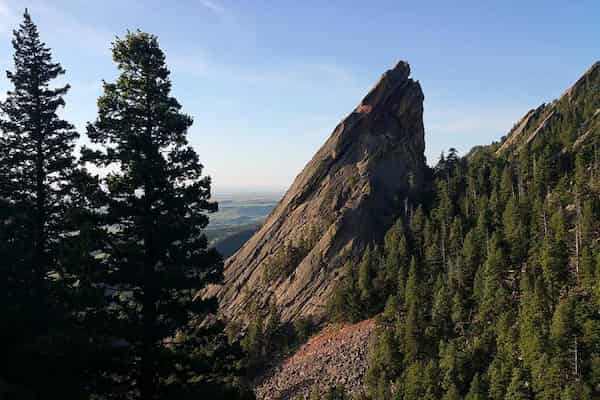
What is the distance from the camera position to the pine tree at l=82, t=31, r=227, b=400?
16.8 meters

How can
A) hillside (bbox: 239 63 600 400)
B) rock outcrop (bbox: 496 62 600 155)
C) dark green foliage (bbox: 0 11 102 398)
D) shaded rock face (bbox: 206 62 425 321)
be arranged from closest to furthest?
dark green foliage (bbox: 0 11 102 398)
hillside (bbox: 239 63 600 400)
shaded rock face (bbox: 206 62 425 321)
rock outcrop (bbox: 496 62 600 155)

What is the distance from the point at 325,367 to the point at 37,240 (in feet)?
178

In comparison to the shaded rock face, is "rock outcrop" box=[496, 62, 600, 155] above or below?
above

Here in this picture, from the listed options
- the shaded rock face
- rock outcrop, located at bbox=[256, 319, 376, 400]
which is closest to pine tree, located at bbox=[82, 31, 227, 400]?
rock outcrop, located at bbox=[256, 319, 376, 400]

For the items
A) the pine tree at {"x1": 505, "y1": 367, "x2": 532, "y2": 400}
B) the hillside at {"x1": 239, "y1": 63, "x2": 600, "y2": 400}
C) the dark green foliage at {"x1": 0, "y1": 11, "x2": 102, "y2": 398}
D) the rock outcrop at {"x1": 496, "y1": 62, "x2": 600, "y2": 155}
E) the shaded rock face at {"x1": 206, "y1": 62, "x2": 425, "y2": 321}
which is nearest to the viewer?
the dark green foliage at {"x1": 0, "y1": 11, "x2": 102, "y2": 398}

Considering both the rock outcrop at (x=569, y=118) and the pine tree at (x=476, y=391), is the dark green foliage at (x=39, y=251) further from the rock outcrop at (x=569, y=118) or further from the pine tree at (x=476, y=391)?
the rock outcrop at (x=569, y=118)

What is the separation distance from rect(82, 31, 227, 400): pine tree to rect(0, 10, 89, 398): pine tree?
70.4 inches

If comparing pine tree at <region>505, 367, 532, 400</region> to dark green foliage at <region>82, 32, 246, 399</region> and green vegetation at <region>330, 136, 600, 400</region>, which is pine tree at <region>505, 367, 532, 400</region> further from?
dark green foliage at <region>82, 32, 246, 399</region>

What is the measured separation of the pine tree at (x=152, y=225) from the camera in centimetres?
1677

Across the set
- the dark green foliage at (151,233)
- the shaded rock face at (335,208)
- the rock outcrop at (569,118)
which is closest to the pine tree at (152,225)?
the dark green foliage at (151,233)

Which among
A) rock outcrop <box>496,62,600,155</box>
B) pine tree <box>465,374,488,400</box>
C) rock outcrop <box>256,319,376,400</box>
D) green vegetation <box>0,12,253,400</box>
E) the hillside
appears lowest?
rock outcrop <box>256,319,376,400</box>

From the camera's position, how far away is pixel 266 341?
76188 mm

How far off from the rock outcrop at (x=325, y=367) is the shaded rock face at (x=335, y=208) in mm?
7701

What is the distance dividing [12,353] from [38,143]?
30.5 ft
